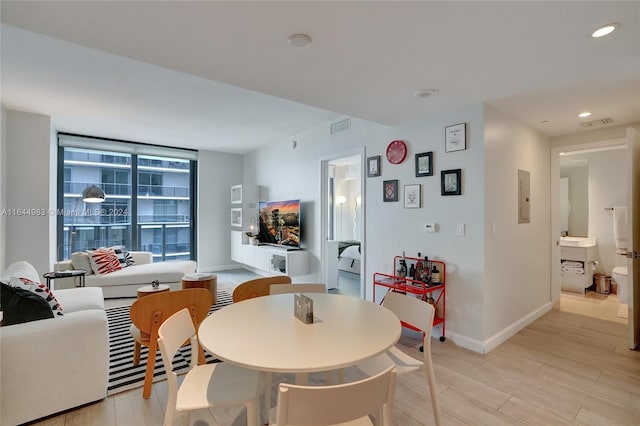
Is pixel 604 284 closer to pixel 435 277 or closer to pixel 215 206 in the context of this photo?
pixel 435 277

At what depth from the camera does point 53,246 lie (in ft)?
15.9

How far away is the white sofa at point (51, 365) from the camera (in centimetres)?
183

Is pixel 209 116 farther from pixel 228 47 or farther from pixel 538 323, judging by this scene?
pixel 538 323

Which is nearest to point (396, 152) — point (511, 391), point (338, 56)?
point (338, 56)

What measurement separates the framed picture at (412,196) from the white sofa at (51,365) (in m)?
2.94

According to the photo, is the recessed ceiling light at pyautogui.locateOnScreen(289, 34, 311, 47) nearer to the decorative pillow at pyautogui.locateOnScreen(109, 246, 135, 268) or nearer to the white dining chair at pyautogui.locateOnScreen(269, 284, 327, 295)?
the white dining chair at pyautogui.locateOnScreen(269, 284, 327, 295)

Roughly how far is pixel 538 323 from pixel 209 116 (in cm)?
493

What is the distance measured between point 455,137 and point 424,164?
16.0 inches

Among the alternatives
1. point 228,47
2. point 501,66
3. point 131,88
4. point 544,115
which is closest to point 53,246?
point 131,88

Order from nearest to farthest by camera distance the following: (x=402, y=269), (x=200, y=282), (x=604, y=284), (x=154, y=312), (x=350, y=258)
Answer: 1. (x=154, y=312)
2. (x=402, y=269)
3. (x=200, y=282)
4. (x=604, y=284)
5. (x=350, y=258)

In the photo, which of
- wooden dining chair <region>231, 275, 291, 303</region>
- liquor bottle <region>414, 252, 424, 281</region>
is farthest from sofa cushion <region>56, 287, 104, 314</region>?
liquor bottle <region>414, 252, 424, 281</region>

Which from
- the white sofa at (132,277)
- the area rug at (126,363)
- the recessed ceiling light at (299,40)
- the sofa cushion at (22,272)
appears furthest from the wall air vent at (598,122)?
the sofa cushion at (22,272)

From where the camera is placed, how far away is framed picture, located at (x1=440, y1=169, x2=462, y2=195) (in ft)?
10.1

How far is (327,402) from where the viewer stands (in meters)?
1.00
